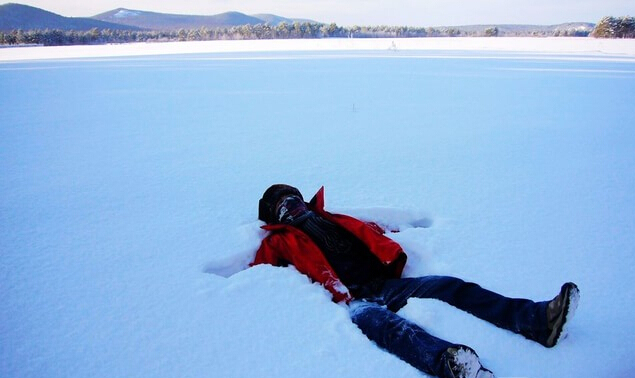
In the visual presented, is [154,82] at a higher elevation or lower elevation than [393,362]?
higher

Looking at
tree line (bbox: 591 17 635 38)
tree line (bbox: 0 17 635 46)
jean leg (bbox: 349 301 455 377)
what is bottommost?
jean leg (bbox: 349 301 455 377)

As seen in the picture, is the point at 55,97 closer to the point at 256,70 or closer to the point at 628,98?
the point at 256,70

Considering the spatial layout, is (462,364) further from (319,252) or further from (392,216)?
(392,216)

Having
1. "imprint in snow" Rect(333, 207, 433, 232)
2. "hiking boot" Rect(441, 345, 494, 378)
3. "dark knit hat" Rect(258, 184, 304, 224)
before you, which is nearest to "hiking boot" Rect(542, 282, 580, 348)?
"hiking boot" Rect(441, 345, 494, 378)

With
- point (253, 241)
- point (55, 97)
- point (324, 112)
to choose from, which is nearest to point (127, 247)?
point (253, 241)

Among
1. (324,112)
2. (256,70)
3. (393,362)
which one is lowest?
(393,362)

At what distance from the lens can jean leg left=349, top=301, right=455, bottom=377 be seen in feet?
5.51

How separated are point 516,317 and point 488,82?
10.4 meters

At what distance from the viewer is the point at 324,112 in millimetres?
7488

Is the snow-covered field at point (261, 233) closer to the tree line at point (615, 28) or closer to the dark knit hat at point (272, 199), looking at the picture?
the dark knit hat at point (272, 199)

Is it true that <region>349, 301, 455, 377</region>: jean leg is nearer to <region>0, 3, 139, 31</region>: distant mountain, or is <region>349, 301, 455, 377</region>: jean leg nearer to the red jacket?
the red jacket

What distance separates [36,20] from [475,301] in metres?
154

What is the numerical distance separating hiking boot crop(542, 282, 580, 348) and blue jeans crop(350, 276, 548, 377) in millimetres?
30

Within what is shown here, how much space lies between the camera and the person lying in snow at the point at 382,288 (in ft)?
5.74
